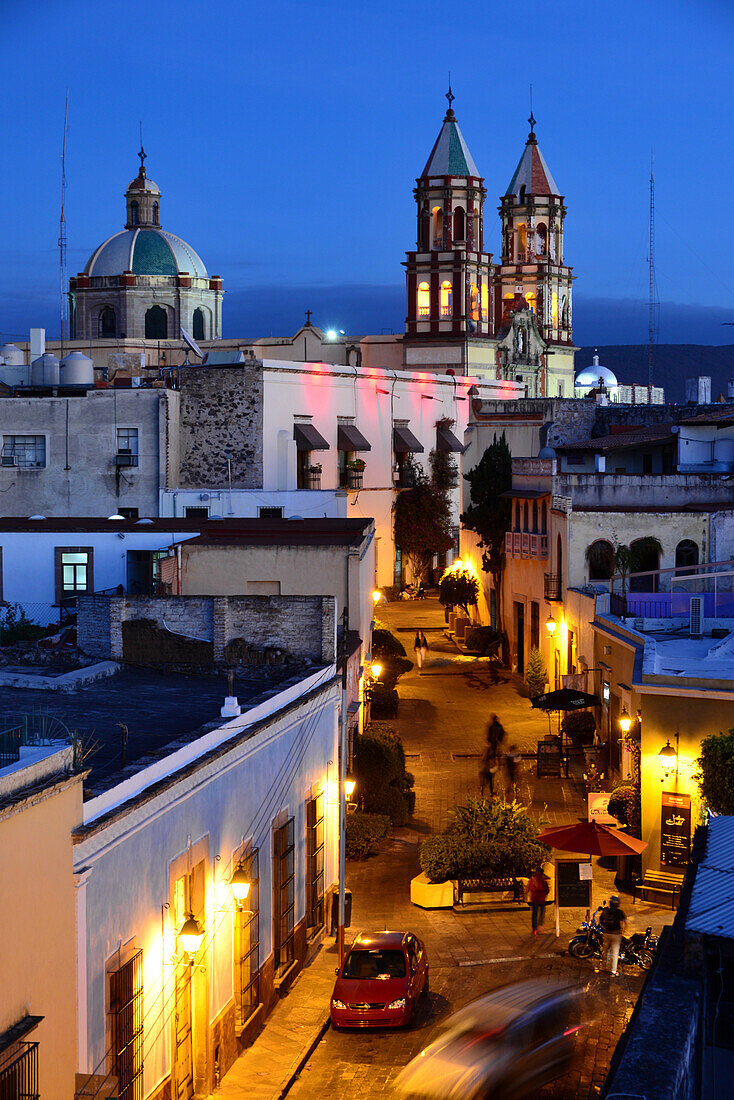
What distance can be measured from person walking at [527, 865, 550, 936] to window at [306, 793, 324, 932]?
8.43 ft

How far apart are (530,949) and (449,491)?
37.9 m

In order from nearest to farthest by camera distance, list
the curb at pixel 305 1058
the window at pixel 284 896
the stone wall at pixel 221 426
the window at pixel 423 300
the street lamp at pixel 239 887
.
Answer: the curb at pixel 305 1058 < the street lamp at pixel 239 887 < the window at pixel 284 896 < the stone wall at pixel 221 426 < the window at pixel 423 300

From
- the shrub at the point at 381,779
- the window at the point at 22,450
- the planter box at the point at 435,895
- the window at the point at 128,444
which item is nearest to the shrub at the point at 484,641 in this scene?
the window at the point at 128,444

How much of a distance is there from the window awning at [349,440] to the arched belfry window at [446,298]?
78.3 ft

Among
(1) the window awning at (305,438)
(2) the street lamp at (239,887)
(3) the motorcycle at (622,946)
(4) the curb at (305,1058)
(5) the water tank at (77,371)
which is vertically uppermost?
(5) the water tank at (77,371)

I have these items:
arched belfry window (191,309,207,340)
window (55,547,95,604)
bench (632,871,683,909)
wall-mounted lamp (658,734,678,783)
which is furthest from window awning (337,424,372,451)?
bench (632,871,683,909)

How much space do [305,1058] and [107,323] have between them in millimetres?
61313

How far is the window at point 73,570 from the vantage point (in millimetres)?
26141

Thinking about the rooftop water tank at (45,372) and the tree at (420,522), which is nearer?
the rooftop water tank at (45,372)

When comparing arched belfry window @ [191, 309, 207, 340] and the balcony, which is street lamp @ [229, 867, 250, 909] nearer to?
the balcony

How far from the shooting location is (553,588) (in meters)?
32.0

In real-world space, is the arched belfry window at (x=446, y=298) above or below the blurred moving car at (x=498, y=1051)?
above

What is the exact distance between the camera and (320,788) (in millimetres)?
17562

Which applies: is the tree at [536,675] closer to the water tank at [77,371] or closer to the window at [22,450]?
the window at [22,450]
